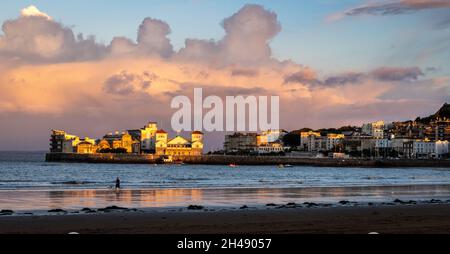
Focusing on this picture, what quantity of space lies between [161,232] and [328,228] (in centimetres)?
377

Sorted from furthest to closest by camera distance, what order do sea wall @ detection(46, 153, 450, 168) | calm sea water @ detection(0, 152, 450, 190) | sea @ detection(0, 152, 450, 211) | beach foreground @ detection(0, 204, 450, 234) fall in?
sea wall @ detection(46, 153, 450, 168) → calm sea water @ detection(0, 152, 450, 190) → sea @ detection(0, 152, 450, 211) → beach foreground @ detection(0, 204, 450, 234)

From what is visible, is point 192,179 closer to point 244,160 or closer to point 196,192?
point 196,192

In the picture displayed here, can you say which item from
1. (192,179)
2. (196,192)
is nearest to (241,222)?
(196,192)

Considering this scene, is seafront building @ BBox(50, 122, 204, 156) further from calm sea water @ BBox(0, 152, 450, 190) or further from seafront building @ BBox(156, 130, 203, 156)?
calm sea water @ BBox(0, 152, 450, 190)

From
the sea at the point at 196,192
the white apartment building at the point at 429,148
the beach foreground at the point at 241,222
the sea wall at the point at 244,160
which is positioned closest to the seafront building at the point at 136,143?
the sea wall at the point at 244,160

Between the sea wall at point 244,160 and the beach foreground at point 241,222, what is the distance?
124 m

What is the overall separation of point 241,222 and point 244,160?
448 feet

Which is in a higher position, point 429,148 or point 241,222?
point 429,148

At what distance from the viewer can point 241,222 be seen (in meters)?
16.3

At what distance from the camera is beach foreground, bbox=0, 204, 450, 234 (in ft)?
46.4

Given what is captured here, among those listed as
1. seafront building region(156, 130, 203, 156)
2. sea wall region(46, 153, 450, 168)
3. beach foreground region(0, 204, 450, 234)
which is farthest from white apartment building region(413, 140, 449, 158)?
beach foreground region(0, 204, 450, 234)

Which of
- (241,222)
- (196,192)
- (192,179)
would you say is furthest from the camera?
(192,179)

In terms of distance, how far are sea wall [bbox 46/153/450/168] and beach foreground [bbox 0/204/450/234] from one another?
12446cm
